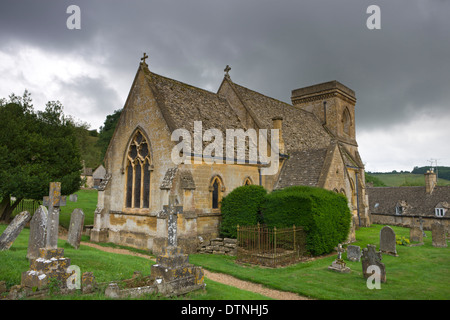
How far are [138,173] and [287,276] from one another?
36.8ft

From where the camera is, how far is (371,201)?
1826 inches

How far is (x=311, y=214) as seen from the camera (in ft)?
49.7

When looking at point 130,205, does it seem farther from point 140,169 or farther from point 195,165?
point 195,165

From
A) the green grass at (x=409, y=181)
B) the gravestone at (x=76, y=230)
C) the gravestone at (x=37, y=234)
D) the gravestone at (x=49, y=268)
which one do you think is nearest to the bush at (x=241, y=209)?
the gravestone at (x=76, y=230)

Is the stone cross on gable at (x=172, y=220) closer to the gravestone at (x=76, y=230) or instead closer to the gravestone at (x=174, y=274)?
the gravestone at (x=174, y=274)

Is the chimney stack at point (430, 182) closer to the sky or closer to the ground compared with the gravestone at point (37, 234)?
closer to the sky

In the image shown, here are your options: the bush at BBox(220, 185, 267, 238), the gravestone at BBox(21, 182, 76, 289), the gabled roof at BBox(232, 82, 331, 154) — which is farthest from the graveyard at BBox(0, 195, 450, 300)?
the gabled roof at BBox(232, 82, 331, 154)

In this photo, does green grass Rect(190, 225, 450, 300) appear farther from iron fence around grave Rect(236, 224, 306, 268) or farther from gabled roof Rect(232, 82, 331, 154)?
gabled roof Rect(232, 82, 331, 154)

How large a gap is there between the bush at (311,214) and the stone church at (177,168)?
6.81 feet

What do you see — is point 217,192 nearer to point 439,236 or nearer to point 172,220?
→ point 172,220

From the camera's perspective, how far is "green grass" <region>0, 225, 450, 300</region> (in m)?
9.10

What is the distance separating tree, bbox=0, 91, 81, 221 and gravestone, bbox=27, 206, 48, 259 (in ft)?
34.2

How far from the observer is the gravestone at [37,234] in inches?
417

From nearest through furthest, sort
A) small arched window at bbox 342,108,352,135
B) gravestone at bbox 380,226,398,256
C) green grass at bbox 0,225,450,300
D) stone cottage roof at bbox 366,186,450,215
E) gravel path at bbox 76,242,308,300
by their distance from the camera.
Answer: green grass at bbox 0,225,450,300
gravel path at bbox 76,242,308,300
gravestone at bbox 380,226,398,256
small arched window at bbox 342,108,352,135
stone cottage roof at bbox 366,186,450,215
